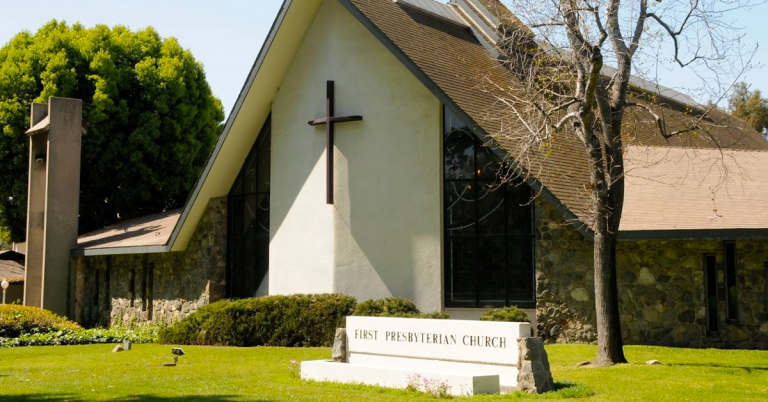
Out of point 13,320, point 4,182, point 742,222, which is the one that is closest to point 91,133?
point 4,182

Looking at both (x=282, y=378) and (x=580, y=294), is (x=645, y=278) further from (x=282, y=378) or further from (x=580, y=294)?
(x=282, y=378)

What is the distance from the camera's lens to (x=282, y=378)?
42.3 feet

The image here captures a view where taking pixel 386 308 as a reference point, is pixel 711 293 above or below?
above

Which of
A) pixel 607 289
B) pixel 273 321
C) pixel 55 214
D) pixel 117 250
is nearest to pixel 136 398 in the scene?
pixel 607 289

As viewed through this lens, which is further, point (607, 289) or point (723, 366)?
point (607, 289)

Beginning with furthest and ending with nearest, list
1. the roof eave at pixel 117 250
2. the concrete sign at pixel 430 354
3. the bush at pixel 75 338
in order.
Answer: the roof eave at pixel 117 250
the bush at pixel 75 338
the concrete sign at pixel 430 354

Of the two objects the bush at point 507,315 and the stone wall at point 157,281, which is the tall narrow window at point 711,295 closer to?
the bush at point 507,315

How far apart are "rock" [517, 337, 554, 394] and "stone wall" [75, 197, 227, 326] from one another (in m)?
13.8

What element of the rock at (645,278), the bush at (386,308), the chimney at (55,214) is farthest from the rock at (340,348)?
the chimney at (55,214)

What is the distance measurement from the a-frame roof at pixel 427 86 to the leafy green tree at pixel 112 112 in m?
9.21

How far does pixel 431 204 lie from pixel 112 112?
18.6 m

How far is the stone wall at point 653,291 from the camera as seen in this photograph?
52.7 ft

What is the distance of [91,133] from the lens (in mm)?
32531

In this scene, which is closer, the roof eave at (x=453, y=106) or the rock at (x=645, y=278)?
the roof eave at (x=453, y=106)
